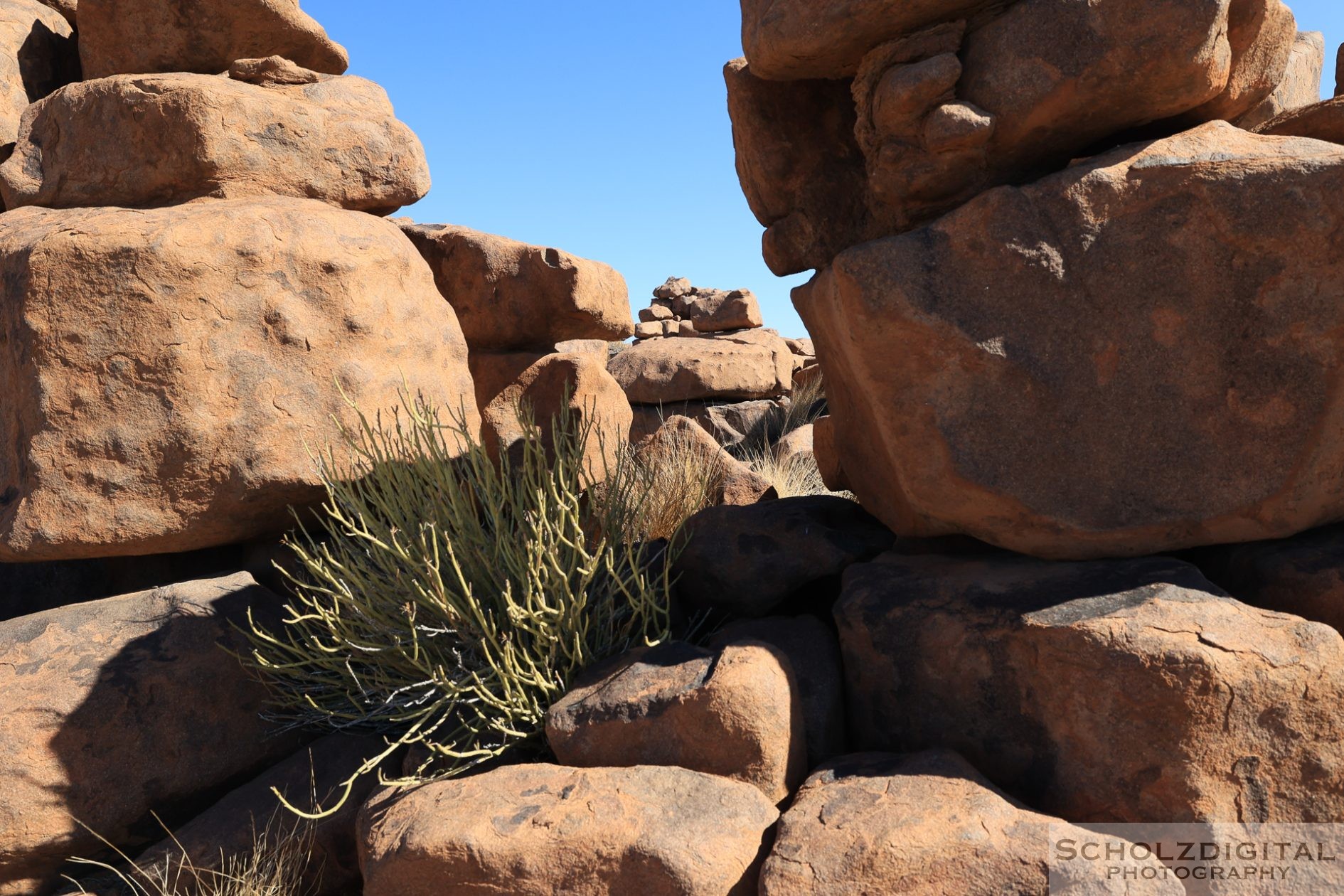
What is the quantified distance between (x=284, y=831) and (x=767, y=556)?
1614mm

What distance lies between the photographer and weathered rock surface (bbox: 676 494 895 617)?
3328 mm

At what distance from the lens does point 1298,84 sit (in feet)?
11.8

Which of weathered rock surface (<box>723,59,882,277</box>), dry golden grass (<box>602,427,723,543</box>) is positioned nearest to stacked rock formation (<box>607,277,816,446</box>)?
dry golden grass (<box>602,427,723,543</box>)

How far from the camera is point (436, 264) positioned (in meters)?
5.31

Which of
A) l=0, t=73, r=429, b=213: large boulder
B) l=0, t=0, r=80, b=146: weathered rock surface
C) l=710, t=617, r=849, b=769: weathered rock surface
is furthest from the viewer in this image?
l=0, t=0, r=80, b=146: weathered rock surface

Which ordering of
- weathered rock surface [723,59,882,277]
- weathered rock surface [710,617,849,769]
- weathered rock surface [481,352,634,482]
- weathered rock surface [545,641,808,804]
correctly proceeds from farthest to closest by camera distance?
weathered rock surface [481,352,634,482]
weathered rock surface [723,59,882,277]
weathered rock surface [710,617,849,769]
weathered rock surface [545,641,808,804]

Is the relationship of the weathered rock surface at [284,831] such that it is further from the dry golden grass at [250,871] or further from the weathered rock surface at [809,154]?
the weathered rock surface at [809,154]

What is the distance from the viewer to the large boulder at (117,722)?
9.91 feet

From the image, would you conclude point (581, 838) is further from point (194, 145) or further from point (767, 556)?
point (194, 145)

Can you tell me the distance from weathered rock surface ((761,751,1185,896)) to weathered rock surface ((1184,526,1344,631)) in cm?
92

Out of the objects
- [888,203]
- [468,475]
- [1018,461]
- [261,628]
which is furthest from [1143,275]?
[261,628]

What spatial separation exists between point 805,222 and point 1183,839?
2.15 metres

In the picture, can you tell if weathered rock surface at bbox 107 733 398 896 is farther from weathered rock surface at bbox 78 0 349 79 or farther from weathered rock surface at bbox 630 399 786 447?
weathered rock surface at bbox 630 399 786 447

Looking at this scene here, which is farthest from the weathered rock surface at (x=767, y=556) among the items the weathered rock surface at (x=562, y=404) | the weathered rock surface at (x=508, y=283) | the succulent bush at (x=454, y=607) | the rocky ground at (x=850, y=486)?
the weathered rock surface at (x=508, y=283)
